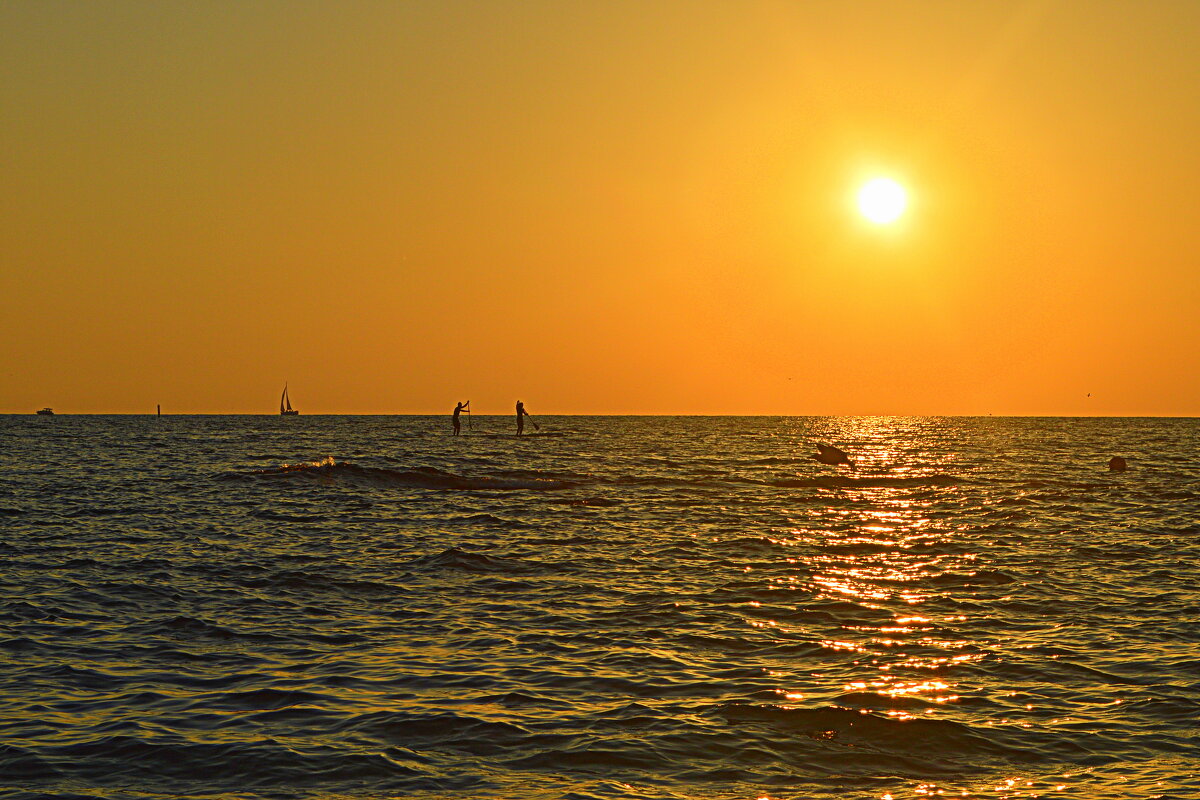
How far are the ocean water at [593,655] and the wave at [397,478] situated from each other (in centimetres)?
1045

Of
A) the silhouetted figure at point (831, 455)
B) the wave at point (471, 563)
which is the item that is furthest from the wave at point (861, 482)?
the wave at point (471, 563)

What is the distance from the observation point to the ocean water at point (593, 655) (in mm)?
10234

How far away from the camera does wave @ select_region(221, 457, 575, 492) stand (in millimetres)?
44438

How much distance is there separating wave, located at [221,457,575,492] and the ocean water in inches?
411

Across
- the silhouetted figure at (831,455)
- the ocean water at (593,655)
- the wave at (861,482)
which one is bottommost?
the ocean water at (593,655)

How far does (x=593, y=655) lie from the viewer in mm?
14922

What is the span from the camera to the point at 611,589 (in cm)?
2048

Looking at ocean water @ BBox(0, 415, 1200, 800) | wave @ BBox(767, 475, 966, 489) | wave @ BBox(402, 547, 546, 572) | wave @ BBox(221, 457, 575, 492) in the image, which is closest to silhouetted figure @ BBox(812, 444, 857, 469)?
wave @ BBox(767, 475, 966, 489)

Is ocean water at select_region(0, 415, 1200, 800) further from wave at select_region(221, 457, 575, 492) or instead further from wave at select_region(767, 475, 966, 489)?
wave at select_region(767, 475, 966, 489)

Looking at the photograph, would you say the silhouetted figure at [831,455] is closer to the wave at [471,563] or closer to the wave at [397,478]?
the wave at [397,478]

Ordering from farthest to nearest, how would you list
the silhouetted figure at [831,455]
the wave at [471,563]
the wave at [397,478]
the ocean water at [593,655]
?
the silhouetted figure at [831,455] → the wave at [397,478] → the wave at [471,563] → the ocean water at [593,655]

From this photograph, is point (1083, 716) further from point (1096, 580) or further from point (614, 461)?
point (614, 461)

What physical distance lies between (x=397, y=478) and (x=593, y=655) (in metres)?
33.1

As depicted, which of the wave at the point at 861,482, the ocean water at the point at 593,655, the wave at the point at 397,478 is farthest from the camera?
the wave at the point at 861,482
